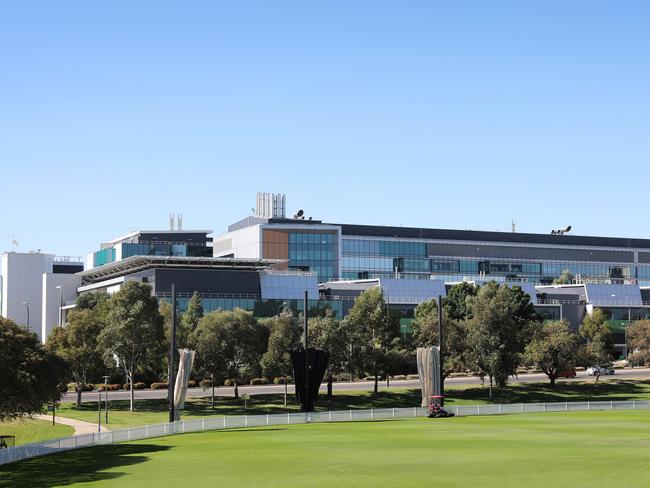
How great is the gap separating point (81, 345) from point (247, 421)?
33102 millimetres

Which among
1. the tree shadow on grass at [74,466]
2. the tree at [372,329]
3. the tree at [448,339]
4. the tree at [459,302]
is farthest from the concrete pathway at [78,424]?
the tree at [459,302]

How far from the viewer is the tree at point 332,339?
106 m

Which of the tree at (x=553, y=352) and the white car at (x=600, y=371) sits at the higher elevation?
the tree at (x=553, y=352)

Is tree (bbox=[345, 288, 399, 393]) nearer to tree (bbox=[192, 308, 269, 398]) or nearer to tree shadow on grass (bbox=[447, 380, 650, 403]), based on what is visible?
tree shadow on grass (bbox=[447, 380, 650, 403])

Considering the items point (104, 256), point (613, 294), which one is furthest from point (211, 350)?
point (104, 256)

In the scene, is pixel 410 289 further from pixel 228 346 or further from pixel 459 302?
pixel 228 346

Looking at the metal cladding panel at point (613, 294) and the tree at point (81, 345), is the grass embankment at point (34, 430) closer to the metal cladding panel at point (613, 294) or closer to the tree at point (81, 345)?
the tree at point (81, 345)

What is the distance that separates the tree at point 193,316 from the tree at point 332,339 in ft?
42.1

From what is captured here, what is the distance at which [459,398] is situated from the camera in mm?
108188

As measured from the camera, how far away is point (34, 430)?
79.8 m

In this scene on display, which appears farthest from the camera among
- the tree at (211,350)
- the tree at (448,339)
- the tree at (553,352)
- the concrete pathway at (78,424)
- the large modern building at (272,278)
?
the large modern building at (272,278)

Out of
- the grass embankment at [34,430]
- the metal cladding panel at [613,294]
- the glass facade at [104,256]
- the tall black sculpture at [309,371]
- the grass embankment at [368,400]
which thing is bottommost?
the grass embankment at [34,430]

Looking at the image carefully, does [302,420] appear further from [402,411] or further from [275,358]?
[275,358]

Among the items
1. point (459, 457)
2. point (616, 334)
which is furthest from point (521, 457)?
point (616, 334)
